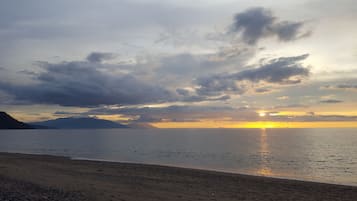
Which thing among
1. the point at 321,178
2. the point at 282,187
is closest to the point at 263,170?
the point at 321,178

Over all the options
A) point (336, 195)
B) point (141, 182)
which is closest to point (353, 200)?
point (336, 195)

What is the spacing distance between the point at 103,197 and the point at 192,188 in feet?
28.7

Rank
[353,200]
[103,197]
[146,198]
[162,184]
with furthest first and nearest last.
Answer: [162,184]
[353,200]
[146,198]
[103,197]

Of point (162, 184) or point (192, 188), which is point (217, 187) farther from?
point (162, 184)

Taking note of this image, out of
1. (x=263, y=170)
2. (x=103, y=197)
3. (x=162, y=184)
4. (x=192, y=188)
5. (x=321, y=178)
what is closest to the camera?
(x=103, y=197)

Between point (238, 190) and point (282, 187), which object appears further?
point (282, 187)

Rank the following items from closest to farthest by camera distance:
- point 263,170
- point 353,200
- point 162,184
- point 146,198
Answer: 1. point 146,198
2. point 353,200
3. point 162,184
4. point 263,170

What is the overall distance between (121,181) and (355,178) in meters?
27.4

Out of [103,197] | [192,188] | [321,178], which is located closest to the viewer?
[103,197]

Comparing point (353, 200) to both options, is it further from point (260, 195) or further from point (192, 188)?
point (192, 188)

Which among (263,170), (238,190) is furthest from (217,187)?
(263,170)

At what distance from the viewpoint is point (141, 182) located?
28391 millimetres

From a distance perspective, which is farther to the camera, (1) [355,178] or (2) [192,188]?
(1) [355,178]

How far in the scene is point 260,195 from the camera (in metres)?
24.2
